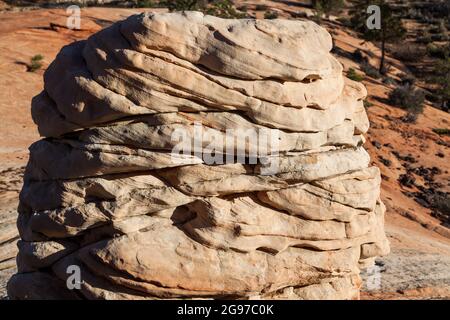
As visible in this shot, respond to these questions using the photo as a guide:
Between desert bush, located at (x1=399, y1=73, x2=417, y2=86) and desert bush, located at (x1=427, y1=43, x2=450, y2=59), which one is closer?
desert bush, located at (x1=399, y1=73, x2=417, y2=86)

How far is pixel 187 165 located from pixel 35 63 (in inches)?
898

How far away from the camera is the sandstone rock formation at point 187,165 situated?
28.9 ft

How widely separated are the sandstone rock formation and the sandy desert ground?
3237 millimetres

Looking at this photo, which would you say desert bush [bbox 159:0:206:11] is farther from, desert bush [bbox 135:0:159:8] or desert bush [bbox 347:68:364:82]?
desert bush [bbox 347:68:364:82]

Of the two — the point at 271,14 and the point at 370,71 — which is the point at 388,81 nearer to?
the point at 370,71

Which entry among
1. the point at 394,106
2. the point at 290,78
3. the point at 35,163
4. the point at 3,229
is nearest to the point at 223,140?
the point at 290,78

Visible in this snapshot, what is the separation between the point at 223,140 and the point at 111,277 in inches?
110

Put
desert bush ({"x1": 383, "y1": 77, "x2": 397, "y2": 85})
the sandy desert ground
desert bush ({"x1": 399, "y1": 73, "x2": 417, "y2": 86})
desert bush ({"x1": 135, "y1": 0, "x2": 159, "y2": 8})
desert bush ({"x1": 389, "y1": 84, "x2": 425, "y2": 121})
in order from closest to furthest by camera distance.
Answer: the sandy desert ground → desert bush ({"x1": 389, "y1": 84, "x2": 425, "y2": 121}) → desert bush ({"x1": 383, "y1": 77, "x2": 397, "y2": 85}) → desert bush ({"x1": 399, "y1": 73, "x2": 417, "y2": 86}) → desert bush ({"x1": 135, "y1": 0, "x2": 159, "y2": 8})

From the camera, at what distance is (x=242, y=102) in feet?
29.3

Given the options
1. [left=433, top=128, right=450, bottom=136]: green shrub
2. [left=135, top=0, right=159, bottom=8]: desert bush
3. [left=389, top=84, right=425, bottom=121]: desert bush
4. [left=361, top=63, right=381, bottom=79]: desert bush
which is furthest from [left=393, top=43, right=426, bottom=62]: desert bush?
[left=135, top=0, right=159, bottom=8]: desert bush

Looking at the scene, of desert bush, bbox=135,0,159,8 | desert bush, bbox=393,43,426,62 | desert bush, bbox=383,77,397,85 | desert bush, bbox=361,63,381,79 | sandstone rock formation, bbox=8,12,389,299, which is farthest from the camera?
desert bush, bbox=393,43,426,62

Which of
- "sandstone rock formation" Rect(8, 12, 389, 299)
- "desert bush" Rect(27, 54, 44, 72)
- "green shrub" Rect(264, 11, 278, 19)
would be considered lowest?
"desert bush" Rect(27, 54, 44, 72)

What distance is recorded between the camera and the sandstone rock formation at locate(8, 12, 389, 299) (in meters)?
8.82

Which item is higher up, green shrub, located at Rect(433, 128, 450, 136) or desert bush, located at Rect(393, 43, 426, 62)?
desert bush, located at Rect(393, 43, 426, 62)
